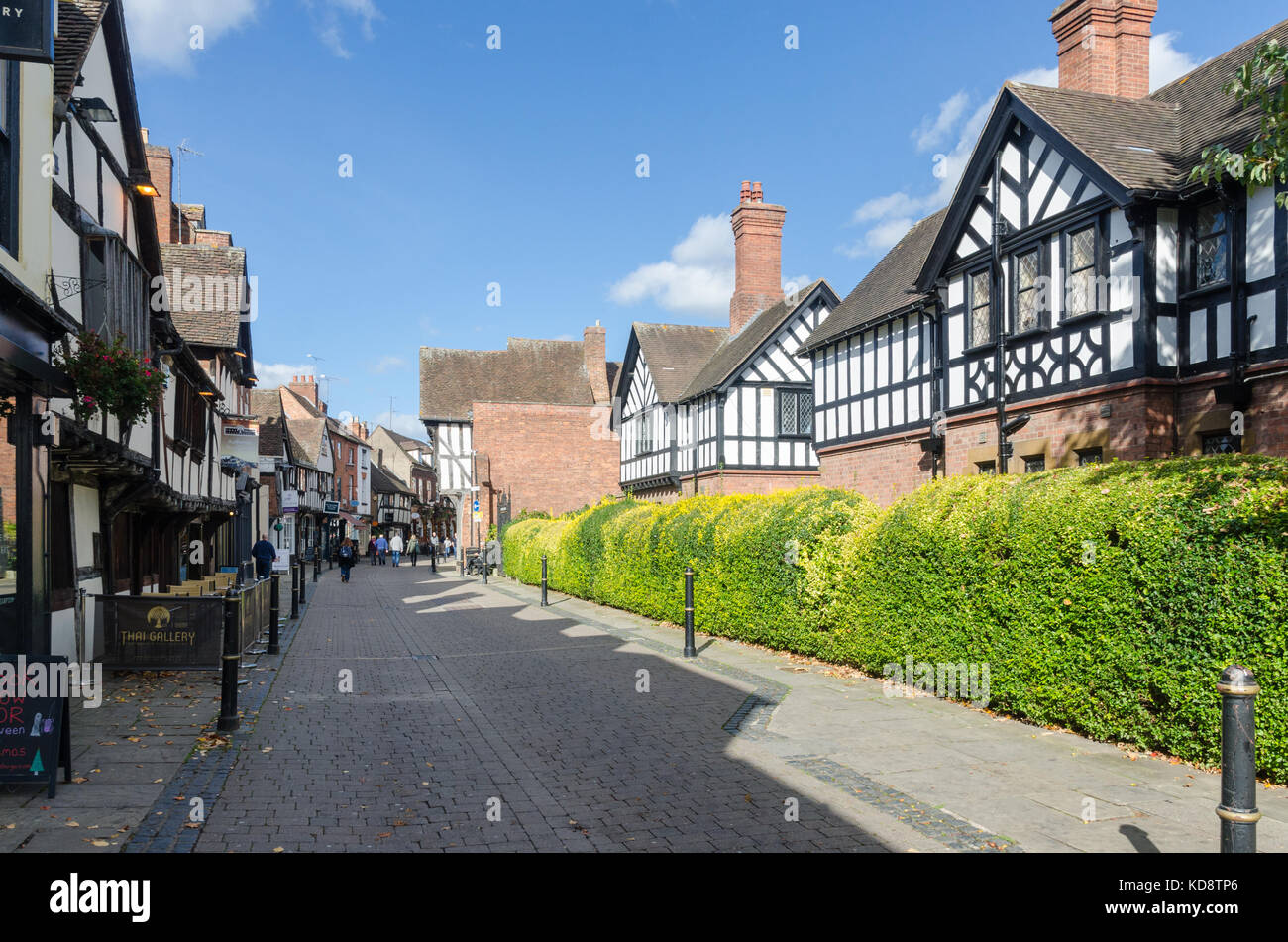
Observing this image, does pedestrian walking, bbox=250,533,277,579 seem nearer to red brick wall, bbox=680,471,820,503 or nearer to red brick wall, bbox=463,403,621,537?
red brick wall, bbox=680,471,820,503

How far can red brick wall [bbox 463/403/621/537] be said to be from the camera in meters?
44.6

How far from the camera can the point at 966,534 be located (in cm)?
Answer: 894

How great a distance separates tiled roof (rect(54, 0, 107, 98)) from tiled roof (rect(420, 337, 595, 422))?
1316 inches

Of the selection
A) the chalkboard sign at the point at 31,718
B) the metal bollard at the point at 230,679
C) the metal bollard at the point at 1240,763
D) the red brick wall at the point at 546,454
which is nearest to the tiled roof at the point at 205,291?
the metal bollard at the point at 230,679

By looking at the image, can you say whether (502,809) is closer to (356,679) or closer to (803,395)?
(356,679)

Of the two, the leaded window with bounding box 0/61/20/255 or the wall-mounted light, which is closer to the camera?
the leaded window with bounding box 0/61/20/255

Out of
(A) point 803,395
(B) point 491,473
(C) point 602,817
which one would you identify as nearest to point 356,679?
(C) point 602,817

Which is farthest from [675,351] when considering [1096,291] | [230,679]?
[230,679]

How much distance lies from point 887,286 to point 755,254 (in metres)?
11.8

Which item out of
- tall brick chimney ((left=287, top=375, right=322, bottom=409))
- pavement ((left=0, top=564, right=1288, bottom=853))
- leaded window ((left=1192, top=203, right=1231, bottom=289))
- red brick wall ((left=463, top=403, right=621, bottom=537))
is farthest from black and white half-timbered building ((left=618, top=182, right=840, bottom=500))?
tall brick chimney ((left=287, top=375, right=322, bottom=409))

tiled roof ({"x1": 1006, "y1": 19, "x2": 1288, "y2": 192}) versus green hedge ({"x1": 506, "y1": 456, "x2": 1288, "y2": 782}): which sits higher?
tiled roof ({"x1": 1006, "y1": 19, "x2": 1288, "y2": 192})

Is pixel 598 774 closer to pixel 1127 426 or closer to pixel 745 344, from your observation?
pixel 1127 426

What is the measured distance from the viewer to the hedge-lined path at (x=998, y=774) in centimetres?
539
